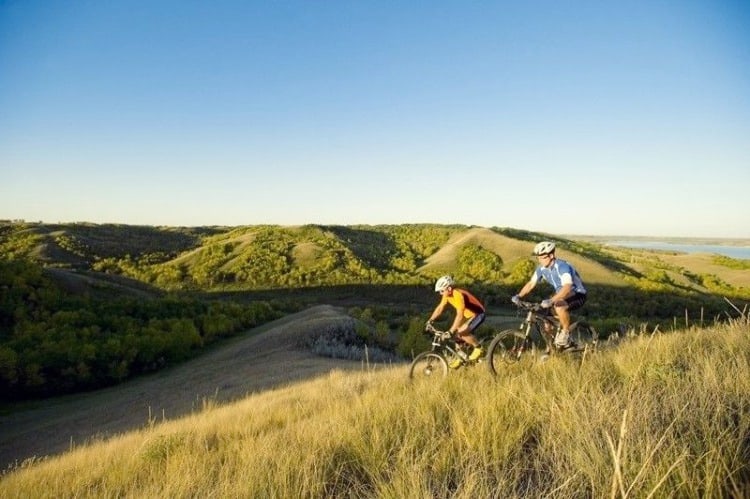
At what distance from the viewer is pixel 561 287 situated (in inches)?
318

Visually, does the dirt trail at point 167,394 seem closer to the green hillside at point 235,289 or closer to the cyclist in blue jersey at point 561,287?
the green hillside at point 235,289

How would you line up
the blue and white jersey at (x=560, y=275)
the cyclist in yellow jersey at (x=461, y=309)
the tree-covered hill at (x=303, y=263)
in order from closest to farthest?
1. the blue and white jersey at (x=560, y=275)
2. the cyclist in yellow jersey at (x=461, y=309)
3. the tree-covered hill at (x=303, y=263)

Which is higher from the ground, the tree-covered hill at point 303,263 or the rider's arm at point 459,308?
the rider's arm at point 459,308

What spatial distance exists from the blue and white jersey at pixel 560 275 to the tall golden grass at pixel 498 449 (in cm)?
166

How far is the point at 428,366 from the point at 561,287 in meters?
2.76

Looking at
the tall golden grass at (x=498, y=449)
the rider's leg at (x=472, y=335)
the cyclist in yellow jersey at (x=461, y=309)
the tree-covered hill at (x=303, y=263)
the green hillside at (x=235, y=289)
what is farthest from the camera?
the tree-covered hill at (x=303, y=263)

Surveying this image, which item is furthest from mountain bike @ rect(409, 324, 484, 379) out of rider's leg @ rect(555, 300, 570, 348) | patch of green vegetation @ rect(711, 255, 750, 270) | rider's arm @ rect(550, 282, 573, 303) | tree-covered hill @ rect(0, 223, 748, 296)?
patch of green vegetation @ rect(711, 255, 750, 270)

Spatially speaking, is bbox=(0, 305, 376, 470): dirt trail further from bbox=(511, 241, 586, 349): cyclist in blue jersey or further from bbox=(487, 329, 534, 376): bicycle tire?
bbox=(511, 241, 586, 349): cyclist in blue jersey

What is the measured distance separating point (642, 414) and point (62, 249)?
280 ft

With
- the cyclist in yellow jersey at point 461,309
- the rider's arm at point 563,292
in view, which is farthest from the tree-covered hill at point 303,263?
the rider's arm at point 563,292

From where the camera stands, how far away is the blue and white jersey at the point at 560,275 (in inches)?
316

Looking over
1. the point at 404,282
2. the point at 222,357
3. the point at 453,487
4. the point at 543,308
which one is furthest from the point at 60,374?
the point at 404,282

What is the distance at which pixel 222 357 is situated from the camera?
23062mm

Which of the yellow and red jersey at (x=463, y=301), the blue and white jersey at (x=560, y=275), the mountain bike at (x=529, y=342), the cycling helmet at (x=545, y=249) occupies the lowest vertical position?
the mountain bike at (x=529, y=342)
